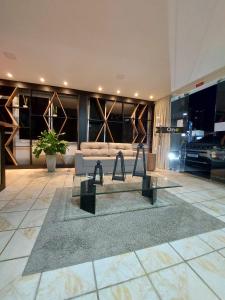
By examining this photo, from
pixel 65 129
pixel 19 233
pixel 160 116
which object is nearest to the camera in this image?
pixel 19 233

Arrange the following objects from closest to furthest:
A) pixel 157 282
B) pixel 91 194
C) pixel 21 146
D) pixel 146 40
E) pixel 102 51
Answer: pixel 157 282, pixel 91 194, pixel 146 40, pixel 102 51, pixel 21 146

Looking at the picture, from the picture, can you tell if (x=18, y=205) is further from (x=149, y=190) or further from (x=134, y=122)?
(x=134, y=122)

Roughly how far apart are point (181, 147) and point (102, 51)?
371 centimetres

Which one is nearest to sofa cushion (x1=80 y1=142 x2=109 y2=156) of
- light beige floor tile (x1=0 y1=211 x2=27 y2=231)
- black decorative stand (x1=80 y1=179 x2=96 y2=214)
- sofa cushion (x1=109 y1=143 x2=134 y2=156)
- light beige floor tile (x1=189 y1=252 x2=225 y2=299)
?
sofa cushion (x1=109 y1=143 x2=134 y2=156)

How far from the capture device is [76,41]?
2.54 metres

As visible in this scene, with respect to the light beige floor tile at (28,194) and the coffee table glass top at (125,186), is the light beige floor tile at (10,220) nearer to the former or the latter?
the light beige floor tile at (28,194)

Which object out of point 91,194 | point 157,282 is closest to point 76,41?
point 91,194

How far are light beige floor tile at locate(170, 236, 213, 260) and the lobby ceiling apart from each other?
2.58 m

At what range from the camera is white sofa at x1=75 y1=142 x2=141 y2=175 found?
3.97m

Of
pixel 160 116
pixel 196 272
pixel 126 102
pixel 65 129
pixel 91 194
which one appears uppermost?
pixel 126 102

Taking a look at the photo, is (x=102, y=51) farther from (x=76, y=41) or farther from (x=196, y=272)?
(x=196, y=272)

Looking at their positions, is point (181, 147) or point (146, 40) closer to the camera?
point (146, 40)

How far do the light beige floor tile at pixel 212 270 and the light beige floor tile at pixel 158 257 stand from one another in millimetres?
139

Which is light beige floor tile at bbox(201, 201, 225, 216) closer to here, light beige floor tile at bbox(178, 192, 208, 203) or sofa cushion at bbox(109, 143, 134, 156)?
light beige floor tile at bbox(178, 192, 208, 203)
